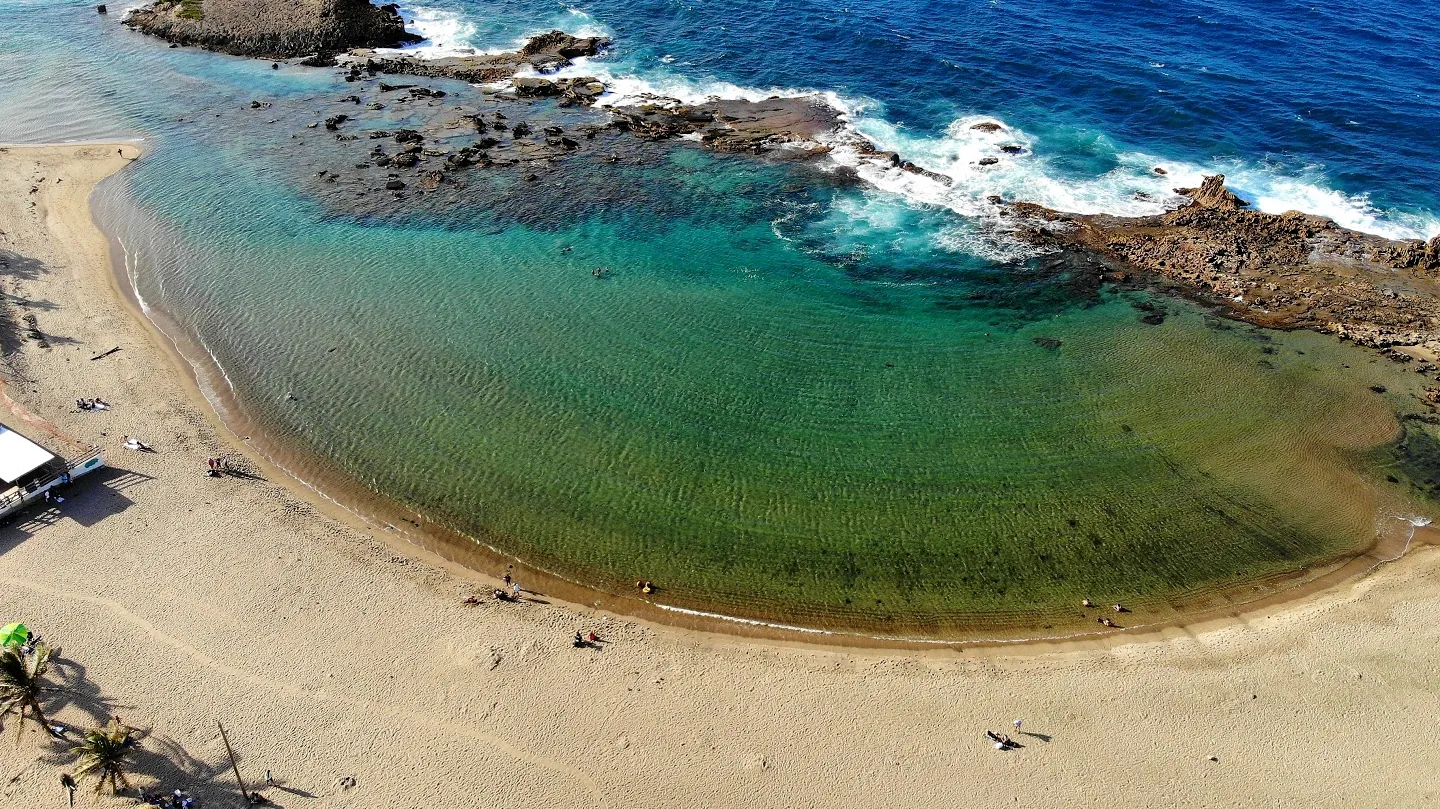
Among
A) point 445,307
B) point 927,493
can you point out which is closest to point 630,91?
point 445,307

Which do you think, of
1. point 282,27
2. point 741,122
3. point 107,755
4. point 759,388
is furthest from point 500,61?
point 107,755

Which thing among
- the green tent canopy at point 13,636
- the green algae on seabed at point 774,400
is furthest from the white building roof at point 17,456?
the green tent canopy at point 13,636

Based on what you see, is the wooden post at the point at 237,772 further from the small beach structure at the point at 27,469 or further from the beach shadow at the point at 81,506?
the small beach structure at the point at 27,469

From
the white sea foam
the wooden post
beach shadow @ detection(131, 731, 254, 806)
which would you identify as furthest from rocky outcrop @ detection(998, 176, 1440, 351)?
beach shadow @ detection(131, 731, 254, 806)

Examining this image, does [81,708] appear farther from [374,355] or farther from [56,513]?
[374,355]

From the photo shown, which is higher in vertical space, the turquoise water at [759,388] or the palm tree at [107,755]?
the turquoise water at [759,388]

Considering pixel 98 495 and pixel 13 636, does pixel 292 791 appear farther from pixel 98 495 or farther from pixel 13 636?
pixel 98 495
